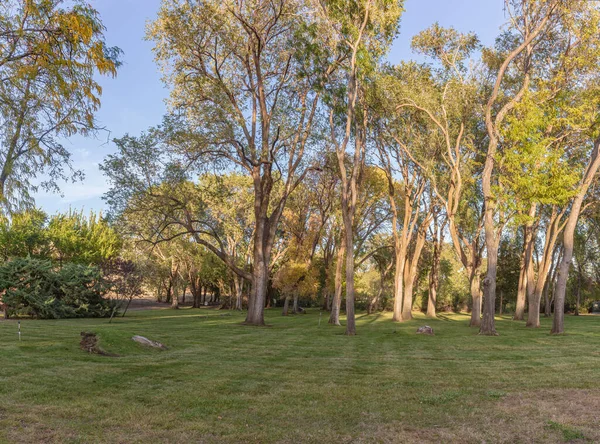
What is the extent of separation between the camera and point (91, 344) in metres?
12.3

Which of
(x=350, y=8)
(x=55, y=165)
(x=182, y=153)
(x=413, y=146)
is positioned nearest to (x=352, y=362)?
(x=55, y=165)

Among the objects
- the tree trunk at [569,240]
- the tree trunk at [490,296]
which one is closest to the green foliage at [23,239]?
the tree trunk at [490,296]

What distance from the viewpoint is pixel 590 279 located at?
183 ft

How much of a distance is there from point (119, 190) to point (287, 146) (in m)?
10.4

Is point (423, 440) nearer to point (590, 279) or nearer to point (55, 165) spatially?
point (55, 165)

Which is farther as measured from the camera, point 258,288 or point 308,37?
point 258,288

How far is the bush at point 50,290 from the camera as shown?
99.6ft

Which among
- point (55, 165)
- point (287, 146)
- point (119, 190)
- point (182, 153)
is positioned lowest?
point (55, 165)

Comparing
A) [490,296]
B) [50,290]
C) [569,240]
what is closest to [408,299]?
[490,296]

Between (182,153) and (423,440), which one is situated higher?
(182,153)

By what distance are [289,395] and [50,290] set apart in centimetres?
2977

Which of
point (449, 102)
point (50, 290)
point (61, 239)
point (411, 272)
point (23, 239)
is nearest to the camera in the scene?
point (449, 102)

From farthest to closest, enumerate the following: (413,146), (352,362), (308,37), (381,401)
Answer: (413,146), (308,37), (352,362), (381,401)

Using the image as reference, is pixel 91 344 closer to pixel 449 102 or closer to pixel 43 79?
pixel 43 79
